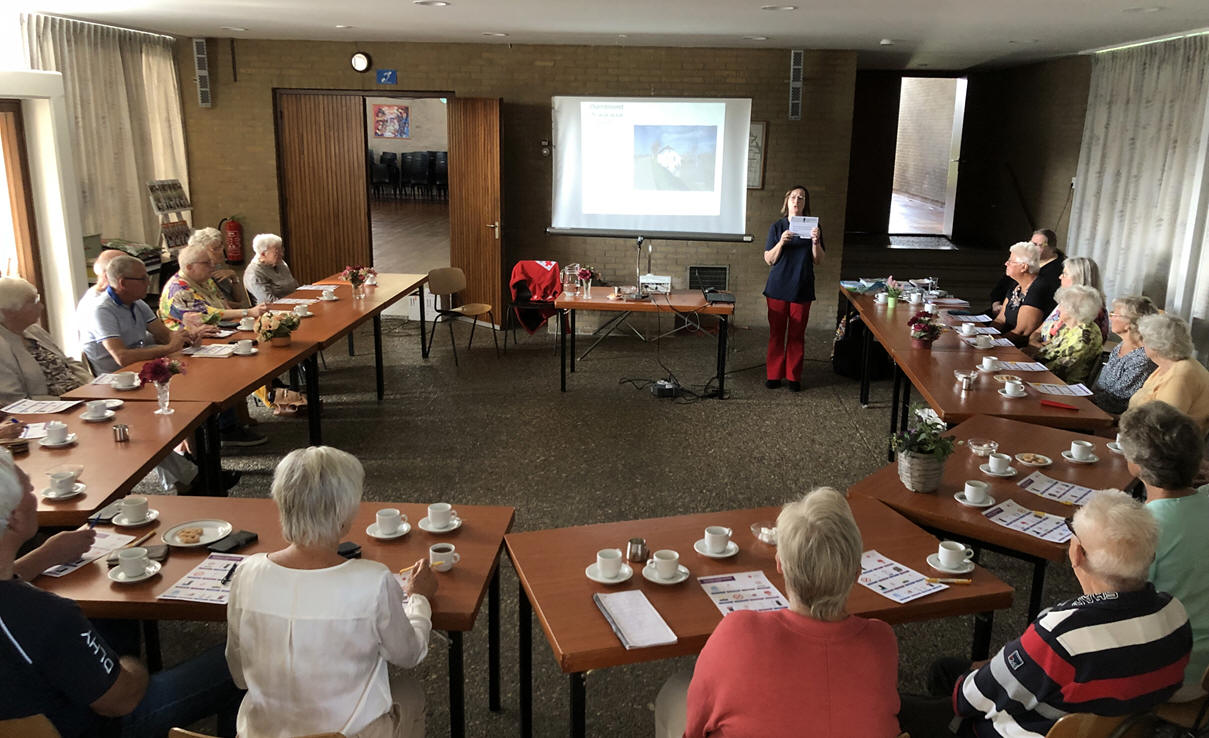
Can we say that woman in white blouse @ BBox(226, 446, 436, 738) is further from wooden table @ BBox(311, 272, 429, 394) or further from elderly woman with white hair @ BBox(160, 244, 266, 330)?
elderly woman with white hair @ BBox(160, 244, 266, 330)

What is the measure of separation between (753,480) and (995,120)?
346 inches

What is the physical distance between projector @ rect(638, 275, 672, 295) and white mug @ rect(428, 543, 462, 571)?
15.9ft

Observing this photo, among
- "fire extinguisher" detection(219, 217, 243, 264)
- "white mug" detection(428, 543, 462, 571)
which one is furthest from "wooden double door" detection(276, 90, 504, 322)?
"white mug" detection(428, 543, 462, 571)

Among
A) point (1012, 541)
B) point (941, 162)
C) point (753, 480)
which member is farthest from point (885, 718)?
point (941, 162)

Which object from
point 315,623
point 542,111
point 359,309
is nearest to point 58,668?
point 315,623

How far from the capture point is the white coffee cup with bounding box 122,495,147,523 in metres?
2.92

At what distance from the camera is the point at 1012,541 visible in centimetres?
301

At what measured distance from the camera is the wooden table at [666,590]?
2.37m

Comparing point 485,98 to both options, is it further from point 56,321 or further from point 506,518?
point 506,518

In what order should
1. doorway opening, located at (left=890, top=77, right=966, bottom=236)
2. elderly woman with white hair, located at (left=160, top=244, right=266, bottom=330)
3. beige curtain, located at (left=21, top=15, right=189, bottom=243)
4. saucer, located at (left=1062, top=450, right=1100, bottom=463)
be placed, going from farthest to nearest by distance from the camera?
doorway opening, located at (left=890, top=77, right=966, bottom=236), beige curtain, located at (left=21, top=15, right=189, bottom=243), elderly woman with white hair, located at (left=160, top=244, right=266, bottom=330), saucer, located at (left=1062, top=450, right=1100, bottom=463)

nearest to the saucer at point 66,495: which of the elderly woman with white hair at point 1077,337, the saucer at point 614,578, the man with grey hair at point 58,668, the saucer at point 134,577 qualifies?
the saucer at point 134,577

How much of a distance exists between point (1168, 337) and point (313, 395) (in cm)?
447

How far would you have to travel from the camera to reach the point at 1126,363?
4.73m

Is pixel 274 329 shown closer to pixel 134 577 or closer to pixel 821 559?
pixel 134 577
